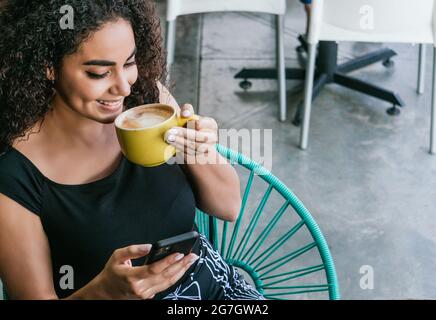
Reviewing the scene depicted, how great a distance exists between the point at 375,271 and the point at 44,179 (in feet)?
4.81

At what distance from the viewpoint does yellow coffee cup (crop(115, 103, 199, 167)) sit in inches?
45.6

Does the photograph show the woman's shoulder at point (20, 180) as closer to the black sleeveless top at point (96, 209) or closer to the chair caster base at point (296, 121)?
the black sleeveless top at point (96, 209)

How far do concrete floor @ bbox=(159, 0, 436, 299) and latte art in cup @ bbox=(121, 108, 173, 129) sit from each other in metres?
1.29

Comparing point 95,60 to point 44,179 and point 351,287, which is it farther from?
point 351,287

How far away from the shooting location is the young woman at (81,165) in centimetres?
121

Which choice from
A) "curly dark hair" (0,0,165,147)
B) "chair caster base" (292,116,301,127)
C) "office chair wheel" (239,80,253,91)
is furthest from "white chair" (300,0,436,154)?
"curly dark hair" (0,0,165,147)

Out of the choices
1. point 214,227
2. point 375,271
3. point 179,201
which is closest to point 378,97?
point 375,271

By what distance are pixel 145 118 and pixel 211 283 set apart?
0.45 m

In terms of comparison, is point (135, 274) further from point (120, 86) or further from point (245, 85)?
point (245, 85)

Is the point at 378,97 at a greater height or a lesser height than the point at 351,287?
greater

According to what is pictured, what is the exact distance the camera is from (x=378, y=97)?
316 cm

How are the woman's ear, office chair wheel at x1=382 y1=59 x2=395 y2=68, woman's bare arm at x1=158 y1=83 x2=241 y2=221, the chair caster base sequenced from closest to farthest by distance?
the woman's ear, woman's bare arm at x1=158 y1=83 x2=241 y2=221, the chair caster base, office chair wheel at x1=382 y1=59 x2=395 y2=68

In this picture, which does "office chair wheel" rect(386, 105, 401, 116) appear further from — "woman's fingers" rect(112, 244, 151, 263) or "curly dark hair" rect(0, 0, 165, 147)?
"woman's fingers" rect(112, 244, 151, 263)

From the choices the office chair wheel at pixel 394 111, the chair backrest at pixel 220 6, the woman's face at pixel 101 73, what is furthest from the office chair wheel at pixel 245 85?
the woman's face at pixel 101 73
